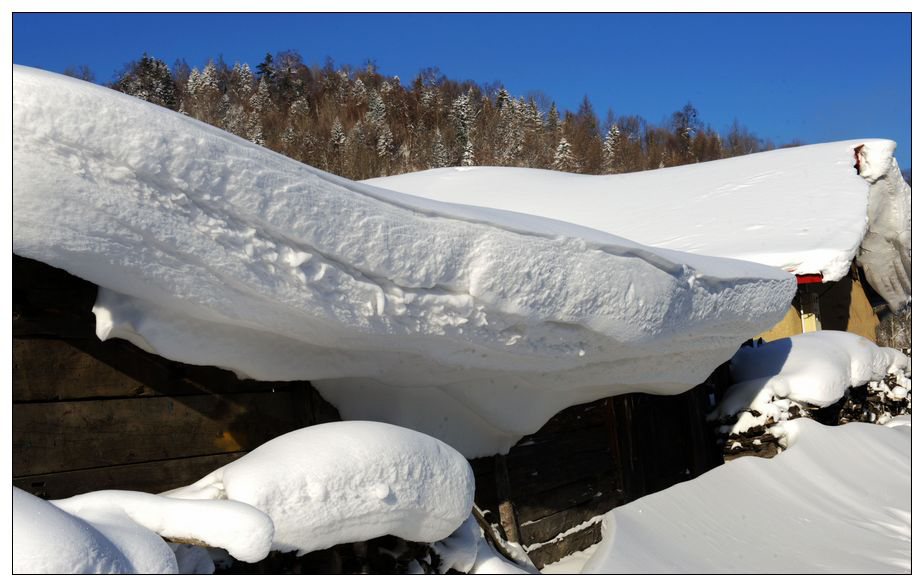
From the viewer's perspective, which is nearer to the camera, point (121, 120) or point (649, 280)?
point (121, 120)

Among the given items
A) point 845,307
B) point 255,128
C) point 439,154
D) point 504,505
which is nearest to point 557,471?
point 504,505

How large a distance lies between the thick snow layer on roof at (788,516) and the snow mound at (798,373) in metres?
0.23

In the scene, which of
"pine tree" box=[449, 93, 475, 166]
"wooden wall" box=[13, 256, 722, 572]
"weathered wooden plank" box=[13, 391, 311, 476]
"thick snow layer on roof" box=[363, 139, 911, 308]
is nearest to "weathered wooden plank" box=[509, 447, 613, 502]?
"wooden wall" box=[13, 256, 722, 572]

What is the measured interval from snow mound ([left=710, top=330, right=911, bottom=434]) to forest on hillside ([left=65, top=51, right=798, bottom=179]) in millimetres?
18959

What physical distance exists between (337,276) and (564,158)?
25.1m

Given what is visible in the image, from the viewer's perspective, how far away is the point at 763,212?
25.8ft

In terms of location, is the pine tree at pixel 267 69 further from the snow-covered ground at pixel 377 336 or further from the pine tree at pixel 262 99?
the snow-covered ground at pixel 377 336

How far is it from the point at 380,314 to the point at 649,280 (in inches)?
44.2

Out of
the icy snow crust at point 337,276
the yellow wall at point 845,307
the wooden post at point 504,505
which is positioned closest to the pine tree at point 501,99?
the yellow wall at point 845,307

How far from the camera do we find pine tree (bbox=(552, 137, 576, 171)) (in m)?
27.1

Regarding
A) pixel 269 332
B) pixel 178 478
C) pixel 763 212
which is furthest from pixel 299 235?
pixel 763 212

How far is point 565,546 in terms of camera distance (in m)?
4.42

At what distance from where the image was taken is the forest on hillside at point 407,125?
2481 centimetres
